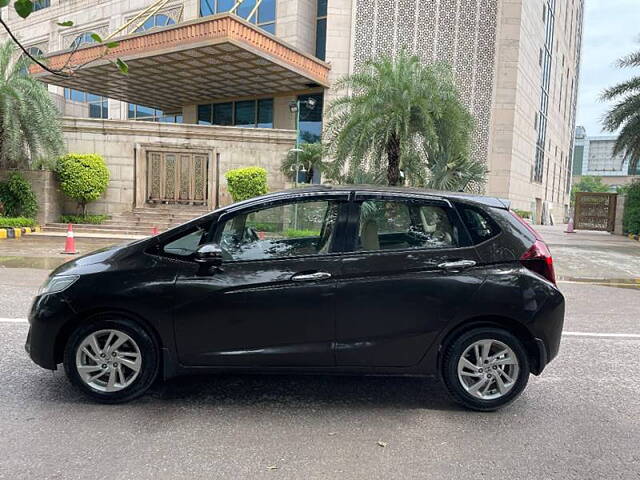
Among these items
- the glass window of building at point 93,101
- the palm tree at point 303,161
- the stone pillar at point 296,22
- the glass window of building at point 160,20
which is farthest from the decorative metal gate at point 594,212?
the glass window of building at point 93,101

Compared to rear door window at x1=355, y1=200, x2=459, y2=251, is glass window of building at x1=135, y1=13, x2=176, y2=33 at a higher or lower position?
higher

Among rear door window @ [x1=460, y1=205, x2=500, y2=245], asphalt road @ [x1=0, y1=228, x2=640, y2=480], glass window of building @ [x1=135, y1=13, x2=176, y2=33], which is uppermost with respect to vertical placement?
glass window of building @ [x1=135, y1=13, x2=176, y2=33]

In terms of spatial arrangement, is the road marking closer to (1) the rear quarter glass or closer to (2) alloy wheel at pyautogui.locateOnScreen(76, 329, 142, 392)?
(1) the rear quarter glass

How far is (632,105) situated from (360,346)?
84.2 feet

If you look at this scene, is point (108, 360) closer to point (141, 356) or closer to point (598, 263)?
point (141, 356)

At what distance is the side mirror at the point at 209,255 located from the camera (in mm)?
3541

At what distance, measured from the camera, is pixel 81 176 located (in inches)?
742

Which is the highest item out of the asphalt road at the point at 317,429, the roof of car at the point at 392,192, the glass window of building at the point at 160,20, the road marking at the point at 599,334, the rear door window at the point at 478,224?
the glass window of building at the point at 160,20

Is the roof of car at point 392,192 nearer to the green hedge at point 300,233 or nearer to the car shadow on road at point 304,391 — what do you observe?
the green hedge at point 300,233

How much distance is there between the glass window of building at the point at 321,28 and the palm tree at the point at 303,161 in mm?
10077

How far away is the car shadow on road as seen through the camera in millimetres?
3799

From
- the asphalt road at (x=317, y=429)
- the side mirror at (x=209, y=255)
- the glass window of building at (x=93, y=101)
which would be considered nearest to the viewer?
the asphalt road at (x=317, y=429)

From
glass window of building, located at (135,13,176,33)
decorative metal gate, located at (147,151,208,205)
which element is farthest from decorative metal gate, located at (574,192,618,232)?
glass window of building, located at (135,13,176,33)

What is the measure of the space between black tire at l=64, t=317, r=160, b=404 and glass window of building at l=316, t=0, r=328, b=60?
27.6 meters
